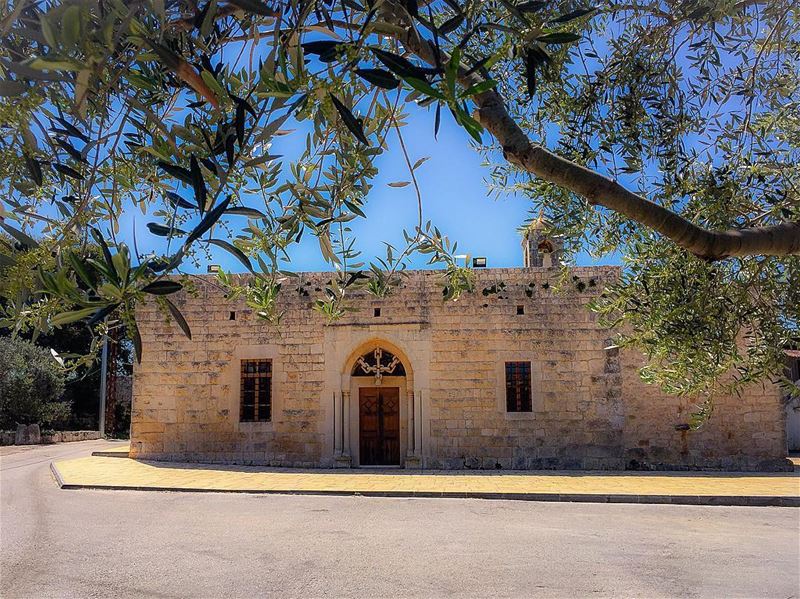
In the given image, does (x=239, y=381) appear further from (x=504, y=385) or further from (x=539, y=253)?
(x=539, y=253)

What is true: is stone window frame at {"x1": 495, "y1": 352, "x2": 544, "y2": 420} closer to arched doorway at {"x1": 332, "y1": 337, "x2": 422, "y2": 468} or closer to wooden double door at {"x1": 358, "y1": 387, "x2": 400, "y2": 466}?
arched doorway at {"x1": 332, "y1": 337, "x2": 422, "y2": 468}

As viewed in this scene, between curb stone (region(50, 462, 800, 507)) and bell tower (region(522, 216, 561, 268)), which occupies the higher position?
bell tower (region(522, 216, 561, 268))

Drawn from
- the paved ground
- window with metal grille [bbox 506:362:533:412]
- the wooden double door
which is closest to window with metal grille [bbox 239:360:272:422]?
the paved ground

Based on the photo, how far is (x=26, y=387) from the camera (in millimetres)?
24016

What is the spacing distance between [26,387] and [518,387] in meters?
18.7

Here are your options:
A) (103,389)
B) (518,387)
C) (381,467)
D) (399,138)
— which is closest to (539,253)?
(518,387)

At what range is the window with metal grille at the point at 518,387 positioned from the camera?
14758 mm

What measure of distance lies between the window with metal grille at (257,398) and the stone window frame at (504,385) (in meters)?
5.21

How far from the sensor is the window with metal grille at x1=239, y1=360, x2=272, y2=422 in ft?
50.0

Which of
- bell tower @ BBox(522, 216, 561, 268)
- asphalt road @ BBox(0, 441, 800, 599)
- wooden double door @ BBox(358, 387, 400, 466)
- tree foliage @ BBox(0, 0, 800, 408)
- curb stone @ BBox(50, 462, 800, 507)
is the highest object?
bell tower @ BBox(522, 216, 561, 268)

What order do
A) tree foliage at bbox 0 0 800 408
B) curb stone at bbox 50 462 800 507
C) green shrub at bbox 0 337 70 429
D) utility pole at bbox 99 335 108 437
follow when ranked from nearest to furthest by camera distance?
1. tree foliage at bbox 0 0 800 408
2. curb stone at bbox 50 462 800 507
3. green shrub at bbox 0 337 70 429
4. utility pole at bbox 99 335 108 437

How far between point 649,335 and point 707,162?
1.03m

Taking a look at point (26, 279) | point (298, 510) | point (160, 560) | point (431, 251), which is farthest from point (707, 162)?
point (298, 510)

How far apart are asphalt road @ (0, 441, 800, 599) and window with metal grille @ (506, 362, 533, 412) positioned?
14.7ft
